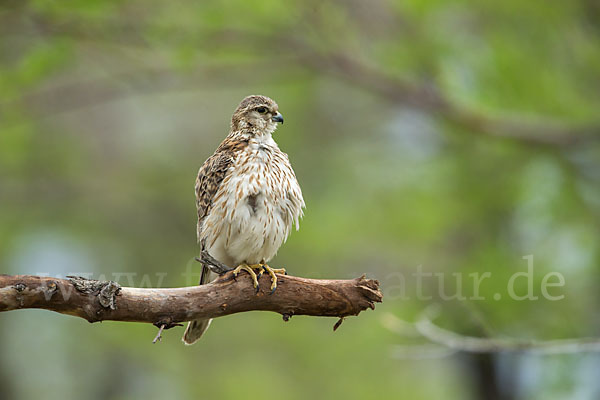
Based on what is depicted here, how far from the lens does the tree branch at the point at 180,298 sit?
3176 mm

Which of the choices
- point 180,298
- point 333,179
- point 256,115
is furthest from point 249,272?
point 333,179

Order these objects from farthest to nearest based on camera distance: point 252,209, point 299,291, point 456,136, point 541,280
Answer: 1. point 456,136
2. point 541,280
3. point 252,209
4. point 299,291

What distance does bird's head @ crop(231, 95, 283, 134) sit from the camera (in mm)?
4750

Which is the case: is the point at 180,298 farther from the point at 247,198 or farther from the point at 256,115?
the point at 256,115

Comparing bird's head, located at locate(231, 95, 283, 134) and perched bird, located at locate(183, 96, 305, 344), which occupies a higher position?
bird's head, located at locate(231, 95, 283, 134)

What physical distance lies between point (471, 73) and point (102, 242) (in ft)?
20.7

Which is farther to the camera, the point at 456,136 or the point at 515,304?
the point at 456,136

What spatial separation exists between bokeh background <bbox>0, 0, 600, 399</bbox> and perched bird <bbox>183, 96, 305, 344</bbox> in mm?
2915

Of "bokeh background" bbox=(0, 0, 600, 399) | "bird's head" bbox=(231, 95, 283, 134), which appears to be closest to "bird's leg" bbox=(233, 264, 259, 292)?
"bird's head" bbox=(231, 95, 283, 134)

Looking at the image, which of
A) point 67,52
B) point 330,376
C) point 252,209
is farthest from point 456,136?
point 252,209

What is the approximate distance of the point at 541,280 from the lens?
868 cm

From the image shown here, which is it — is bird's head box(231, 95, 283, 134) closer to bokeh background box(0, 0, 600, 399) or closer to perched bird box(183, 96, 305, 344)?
perched bird box(183, 96, 305, 344)

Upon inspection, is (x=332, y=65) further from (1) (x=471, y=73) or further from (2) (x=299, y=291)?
(2) (x=299, y=291)

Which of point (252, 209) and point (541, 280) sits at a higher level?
point (541, 280)
